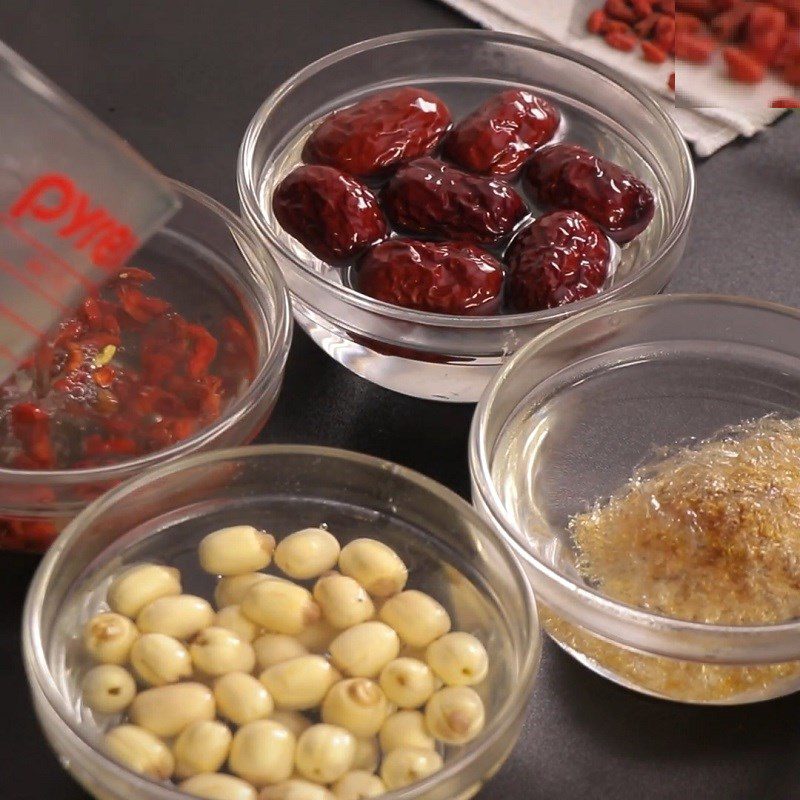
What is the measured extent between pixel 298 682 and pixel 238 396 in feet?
0.77

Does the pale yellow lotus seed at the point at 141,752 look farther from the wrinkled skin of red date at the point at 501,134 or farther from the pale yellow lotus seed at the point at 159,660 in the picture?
the wrinkled skin of red date at the point at 501,134

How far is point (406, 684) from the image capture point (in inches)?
30.1

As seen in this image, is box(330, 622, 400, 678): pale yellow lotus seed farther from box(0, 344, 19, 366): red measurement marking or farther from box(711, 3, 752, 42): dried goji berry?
box(711, 3, 752, 42): dried goji berry

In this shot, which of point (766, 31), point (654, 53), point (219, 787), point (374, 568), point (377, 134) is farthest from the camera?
point (654, 53)

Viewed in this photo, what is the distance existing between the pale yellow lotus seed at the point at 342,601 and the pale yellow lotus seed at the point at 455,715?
0.07m

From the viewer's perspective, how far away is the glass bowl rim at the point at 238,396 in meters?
0.82

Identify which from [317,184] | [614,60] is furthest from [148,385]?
[614,60]

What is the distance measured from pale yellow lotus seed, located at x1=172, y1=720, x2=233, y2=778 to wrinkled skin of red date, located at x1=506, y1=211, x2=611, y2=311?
41cm

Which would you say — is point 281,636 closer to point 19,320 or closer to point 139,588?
point 139,588

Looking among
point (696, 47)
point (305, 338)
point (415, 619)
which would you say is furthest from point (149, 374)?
point (696, 47)

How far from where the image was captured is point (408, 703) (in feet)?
2.52

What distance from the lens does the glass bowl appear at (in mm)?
814

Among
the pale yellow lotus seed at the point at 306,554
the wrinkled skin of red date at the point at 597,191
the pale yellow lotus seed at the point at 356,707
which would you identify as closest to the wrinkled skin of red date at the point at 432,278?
the wrinkled skin of red date at the point at 597,191

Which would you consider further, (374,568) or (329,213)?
(329,213)
